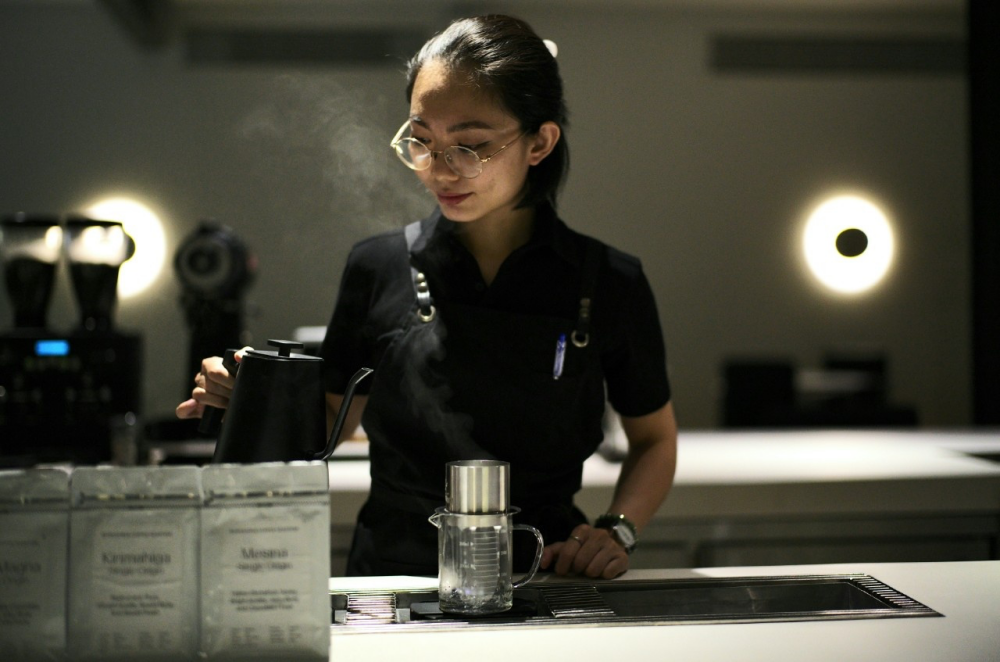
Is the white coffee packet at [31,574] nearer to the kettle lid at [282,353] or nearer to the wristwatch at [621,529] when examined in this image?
the kettle lid at [282,353]

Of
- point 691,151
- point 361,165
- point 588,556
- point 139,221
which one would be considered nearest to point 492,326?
point 588,556

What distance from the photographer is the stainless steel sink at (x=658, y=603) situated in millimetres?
1020

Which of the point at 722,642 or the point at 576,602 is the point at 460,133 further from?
the point at 722,642

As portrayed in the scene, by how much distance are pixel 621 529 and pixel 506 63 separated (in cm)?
69

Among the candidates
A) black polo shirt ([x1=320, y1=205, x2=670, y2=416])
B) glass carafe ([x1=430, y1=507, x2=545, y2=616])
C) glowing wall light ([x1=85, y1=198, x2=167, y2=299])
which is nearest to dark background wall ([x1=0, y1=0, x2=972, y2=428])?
glowing wall light ([x1=85, y1=198, x2=167, y2=299])

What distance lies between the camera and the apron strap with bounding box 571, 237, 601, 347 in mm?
1423

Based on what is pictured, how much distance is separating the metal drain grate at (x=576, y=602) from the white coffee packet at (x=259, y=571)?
1.02 ft

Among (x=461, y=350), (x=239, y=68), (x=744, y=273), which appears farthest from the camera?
(x=744, y=273)

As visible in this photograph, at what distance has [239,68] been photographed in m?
5.61

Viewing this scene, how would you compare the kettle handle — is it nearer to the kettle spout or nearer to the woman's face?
the kettle spout

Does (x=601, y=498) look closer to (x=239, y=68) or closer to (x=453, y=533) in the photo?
(x=453, y=533)

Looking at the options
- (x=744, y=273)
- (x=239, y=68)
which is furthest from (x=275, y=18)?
(x=744, y=273)

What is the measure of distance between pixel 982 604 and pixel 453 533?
611 mm

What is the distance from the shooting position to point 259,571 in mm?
853
